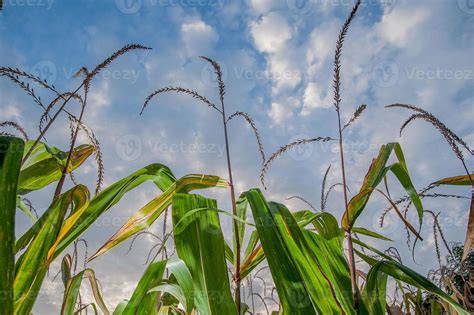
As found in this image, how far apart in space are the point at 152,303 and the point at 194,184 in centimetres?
46

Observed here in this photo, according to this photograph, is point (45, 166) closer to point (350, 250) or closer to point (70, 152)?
point (70, 152)

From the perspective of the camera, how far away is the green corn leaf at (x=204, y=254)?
1.10m

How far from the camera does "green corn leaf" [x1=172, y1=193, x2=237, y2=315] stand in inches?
43.3

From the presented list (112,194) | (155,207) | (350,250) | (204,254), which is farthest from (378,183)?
(112,194)

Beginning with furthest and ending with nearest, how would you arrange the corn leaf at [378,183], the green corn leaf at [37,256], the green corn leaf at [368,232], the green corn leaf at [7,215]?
the green corn leaf at [368,232], the corn leaf at [378,183], the green corn leaf at [37,256], the green corn leaf at [7,215]

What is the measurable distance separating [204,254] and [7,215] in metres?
0.57

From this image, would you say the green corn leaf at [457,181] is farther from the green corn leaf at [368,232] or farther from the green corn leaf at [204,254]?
the green corn leaf at [204,254]

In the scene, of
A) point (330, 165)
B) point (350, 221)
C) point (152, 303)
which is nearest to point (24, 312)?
point (152, 303)

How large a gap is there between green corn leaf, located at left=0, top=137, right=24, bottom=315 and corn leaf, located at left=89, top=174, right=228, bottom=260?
42 cm

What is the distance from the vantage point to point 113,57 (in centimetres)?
129

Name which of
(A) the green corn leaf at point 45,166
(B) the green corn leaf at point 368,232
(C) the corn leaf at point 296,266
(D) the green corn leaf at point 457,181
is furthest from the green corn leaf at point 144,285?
(D) the green corn leaf at point 457,181

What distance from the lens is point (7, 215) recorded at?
0.86 m

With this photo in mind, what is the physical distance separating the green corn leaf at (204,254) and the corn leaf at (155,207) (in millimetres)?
108

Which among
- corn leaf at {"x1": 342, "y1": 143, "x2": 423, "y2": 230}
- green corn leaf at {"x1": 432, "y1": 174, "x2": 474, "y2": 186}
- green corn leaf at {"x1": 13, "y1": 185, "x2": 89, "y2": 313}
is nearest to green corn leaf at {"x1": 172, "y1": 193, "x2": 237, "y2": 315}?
green corn leaf at {"x1": 13, "y1": 185, "x2": 89, "y2": 313}
